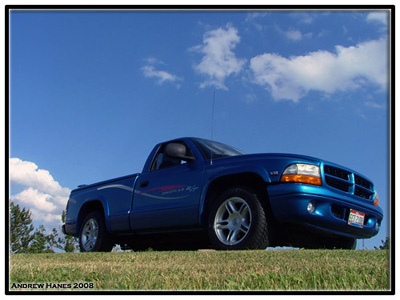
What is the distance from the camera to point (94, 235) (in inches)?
337

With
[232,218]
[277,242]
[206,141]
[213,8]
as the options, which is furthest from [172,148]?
[213,8]

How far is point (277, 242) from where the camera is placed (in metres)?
6.34

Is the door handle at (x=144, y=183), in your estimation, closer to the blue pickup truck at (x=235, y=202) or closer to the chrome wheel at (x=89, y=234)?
the blue pickup truck at (x=235, y=202)

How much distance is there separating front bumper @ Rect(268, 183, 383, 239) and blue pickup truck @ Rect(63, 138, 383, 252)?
0.5 inches

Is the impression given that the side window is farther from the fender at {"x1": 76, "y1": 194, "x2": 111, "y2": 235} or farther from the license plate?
the license plate

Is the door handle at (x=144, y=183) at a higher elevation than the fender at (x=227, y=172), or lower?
lower

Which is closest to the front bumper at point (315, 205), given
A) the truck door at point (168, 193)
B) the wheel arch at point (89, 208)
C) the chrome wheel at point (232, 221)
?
the chrome wheel at point (232, 221)

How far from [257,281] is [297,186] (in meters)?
2.75

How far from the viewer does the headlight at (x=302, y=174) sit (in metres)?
5.78

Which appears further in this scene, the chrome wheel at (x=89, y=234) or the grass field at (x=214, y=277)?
the chrome wheel at (x=89, y=234)

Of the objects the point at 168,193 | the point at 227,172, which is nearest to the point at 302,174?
the point at 227,172

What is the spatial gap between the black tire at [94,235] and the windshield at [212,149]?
2563mm

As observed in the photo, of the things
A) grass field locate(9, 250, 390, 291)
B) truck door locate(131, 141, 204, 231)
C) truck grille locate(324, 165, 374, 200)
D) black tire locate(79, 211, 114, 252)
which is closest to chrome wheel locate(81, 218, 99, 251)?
black tire locate(79, 211, 114, 252)
